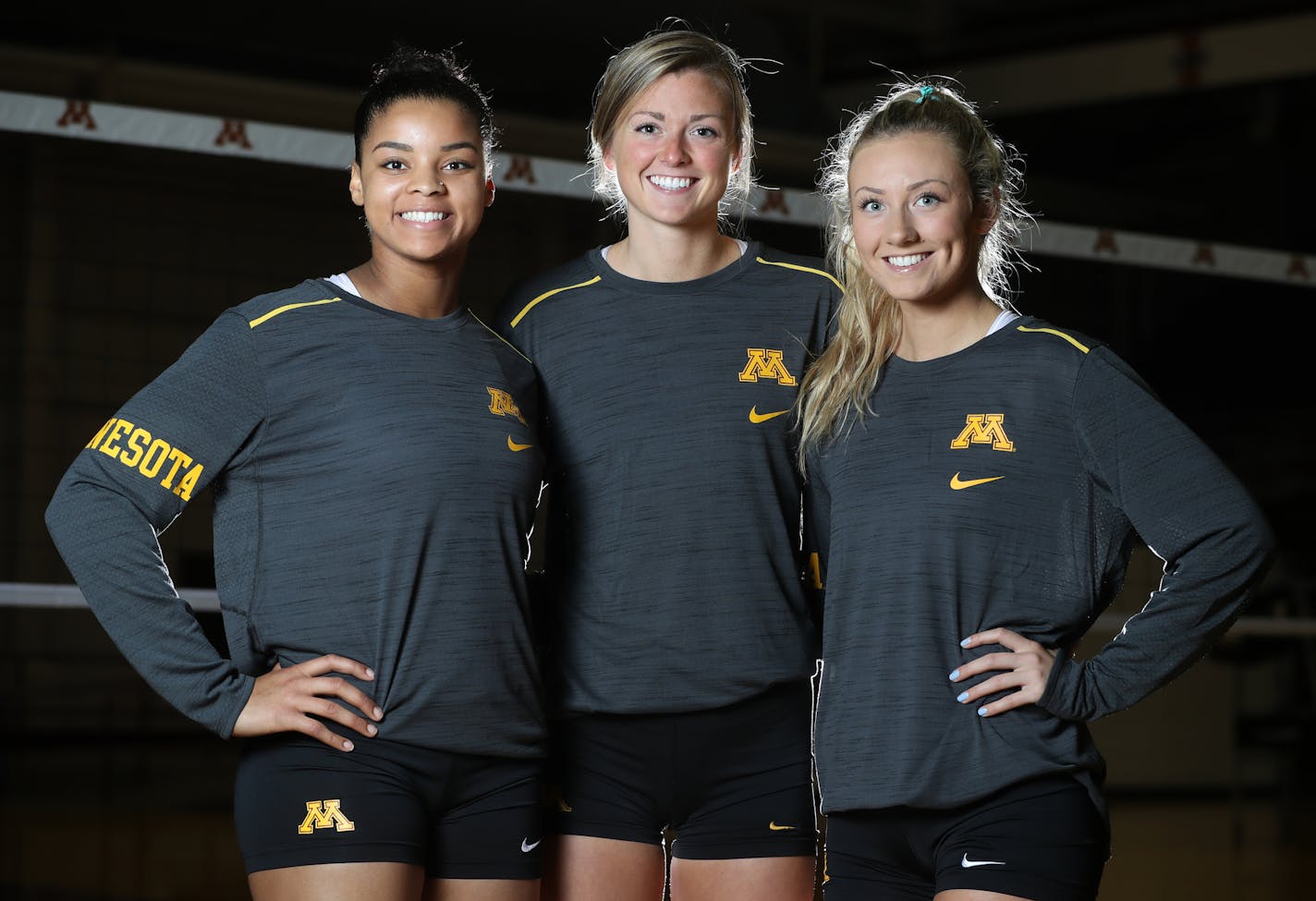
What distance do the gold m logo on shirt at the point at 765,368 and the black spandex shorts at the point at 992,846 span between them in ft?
1.98

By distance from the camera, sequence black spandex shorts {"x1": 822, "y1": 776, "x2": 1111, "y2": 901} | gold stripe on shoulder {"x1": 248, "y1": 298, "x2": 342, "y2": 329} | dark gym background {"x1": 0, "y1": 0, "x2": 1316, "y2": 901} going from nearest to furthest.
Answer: black spandex shorts {"x1": 822, "y1": 776, "x2": 1111, "y2": 901}
gold stripe on shoulder {"x1": 248, "y1": 298, "x2": 342, "y2": 329}
dark gym background {"x1": 0, "y1": 0, "x2": 1316, "y2": 901}

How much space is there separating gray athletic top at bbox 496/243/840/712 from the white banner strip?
34.7 inches

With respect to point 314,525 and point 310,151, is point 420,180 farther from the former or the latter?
point 310,151

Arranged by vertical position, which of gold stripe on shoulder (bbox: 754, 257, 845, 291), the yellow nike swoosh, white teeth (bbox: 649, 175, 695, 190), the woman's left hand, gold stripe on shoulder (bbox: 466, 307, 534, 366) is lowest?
the woman's left hand

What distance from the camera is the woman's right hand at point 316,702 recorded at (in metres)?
1.77

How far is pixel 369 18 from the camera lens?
7.24 m

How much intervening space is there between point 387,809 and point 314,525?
0.35 m

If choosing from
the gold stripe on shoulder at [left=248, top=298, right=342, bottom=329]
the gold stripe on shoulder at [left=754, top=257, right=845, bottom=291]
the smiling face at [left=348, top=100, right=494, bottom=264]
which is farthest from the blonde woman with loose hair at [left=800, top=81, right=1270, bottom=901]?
the gold stripe on shoulder at [left=248, top=298, right=342, bottom=329]

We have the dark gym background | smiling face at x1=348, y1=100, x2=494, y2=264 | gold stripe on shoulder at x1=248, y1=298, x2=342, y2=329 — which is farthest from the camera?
the dark gym background

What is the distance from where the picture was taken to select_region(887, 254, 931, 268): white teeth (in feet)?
6.21

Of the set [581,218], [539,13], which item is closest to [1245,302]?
[581,218]

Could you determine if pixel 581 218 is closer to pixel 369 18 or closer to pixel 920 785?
pixel 369 18

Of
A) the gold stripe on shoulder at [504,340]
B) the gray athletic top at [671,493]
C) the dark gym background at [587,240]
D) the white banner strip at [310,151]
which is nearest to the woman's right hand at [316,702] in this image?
the gray athletic top at [671,493]

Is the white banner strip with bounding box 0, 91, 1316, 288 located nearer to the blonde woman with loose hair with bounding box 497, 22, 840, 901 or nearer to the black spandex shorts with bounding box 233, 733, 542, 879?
the blonde woman with loose hair with bounding box 497, 22, 840, 901
